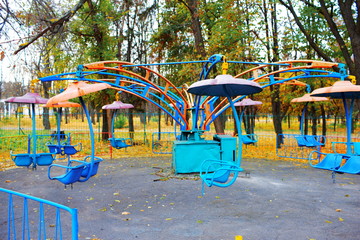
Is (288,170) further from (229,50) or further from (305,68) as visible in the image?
(229,50)

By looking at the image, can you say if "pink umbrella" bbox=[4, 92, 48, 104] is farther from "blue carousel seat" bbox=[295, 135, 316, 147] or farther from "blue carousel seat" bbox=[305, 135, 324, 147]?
"blue carousel seat" bbox=[305, 135, 324, 147]

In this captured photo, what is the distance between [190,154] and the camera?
A: 1013 centimetres

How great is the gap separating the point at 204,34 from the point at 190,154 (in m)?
14.9

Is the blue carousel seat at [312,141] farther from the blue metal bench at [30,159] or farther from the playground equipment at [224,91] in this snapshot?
the blue metal bench at [30,159]

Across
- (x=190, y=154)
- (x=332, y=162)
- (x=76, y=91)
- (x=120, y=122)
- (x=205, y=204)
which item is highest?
(x=76, y=91)

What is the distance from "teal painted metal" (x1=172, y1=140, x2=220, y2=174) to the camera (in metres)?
10.1

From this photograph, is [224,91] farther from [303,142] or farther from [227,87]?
[303,142]

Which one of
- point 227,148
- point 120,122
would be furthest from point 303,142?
point 120,122

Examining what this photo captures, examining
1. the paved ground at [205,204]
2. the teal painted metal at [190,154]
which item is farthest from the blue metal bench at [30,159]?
the teal painted metal at [190,154]

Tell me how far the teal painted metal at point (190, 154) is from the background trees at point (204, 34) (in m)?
5.59

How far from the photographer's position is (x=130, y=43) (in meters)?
23.9

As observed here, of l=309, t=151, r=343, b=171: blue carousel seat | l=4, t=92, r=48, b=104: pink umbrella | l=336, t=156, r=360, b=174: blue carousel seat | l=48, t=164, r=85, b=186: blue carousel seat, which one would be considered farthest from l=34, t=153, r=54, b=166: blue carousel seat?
l=336, t=156, r=360, b=174: blue carousel seat

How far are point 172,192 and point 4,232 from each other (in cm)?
400

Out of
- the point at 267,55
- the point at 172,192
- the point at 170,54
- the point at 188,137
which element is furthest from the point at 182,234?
A: the point at 170,54
